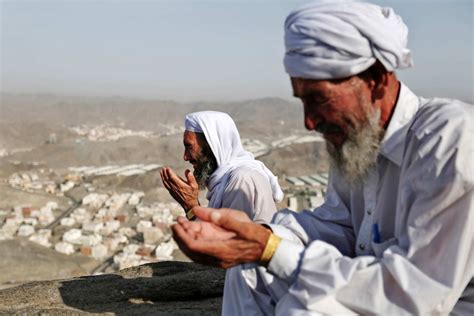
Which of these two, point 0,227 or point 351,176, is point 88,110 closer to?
point 0,227

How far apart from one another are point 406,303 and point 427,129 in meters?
0.45

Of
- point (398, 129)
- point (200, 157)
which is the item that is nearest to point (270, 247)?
point (398, 129)

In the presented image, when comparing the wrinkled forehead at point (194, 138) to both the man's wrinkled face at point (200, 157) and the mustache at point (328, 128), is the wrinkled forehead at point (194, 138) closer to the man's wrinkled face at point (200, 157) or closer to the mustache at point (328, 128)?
the man's wrinkled face at point (200, 157)

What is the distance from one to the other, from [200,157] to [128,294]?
849mm

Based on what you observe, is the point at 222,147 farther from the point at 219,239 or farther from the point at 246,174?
the point at 219,239

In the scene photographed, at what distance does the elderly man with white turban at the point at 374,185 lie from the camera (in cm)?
138

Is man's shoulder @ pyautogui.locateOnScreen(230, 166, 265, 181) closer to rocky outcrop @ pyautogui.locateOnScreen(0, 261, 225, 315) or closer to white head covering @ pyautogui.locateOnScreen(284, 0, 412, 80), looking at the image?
rocky outcrop @ pyautogui.locateOnScreen(0, 261, 225, 315)

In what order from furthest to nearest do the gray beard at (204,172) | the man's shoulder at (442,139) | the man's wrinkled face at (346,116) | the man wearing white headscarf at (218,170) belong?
the gray beard at (204,172) < the man wearing white headscarf at (218,170) < the man's wrinkled face at (346,116) < the man's shoulder at (442,139)

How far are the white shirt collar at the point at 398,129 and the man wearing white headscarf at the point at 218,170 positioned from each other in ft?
4.07

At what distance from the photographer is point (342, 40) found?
1.45m

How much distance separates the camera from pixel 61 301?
9.79 feet

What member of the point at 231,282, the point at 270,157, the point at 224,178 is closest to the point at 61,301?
the point at 224,178

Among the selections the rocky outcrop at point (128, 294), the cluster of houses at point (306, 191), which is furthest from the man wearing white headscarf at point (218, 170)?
the cluster of houses at point (306, 191)

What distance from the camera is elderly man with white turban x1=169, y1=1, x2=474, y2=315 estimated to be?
1385mm
